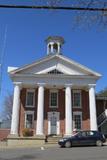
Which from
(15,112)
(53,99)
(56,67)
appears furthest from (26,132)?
(56,67)

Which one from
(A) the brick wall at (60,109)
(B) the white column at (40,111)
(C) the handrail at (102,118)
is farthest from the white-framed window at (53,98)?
(C) the handrail at (102,118)

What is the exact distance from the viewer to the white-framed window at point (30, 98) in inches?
1614

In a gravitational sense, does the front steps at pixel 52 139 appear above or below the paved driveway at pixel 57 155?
above

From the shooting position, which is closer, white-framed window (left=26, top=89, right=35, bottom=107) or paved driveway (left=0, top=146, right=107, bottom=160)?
paved driveway (left=0, top=146, right=107, bottom=160)

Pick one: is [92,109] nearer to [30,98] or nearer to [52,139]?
[52,139]

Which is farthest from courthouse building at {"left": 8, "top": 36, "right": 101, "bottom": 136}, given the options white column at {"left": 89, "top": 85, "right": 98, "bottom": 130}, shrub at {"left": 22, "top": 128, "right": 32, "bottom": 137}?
shrub at {"left": 22, "top": 128, "right": 32, "bottom": 137}

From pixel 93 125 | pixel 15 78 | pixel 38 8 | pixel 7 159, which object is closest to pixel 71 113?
pixel 93 125

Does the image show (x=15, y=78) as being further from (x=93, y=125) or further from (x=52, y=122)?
(x=93, y=125)

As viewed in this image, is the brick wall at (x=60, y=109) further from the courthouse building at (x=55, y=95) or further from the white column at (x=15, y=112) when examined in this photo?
the white column at (x=15, y=112)

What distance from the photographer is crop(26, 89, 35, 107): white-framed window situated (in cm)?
4100

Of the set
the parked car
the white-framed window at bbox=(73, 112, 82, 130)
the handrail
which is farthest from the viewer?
the handrail

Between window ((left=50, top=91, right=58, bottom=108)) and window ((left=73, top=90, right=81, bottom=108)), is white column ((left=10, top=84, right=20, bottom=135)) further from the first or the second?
window ((left=73, top=90, right=81, bottom=108))

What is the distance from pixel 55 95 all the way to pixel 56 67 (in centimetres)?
399

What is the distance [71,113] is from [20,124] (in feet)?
23.9
